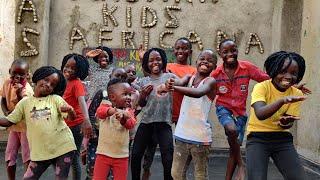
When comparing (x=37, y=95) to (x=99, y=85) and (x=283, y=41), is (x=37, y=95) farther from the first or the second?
(x=283, y=41)

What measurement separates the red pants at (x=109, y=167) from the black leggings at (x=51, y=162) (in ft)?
0.99

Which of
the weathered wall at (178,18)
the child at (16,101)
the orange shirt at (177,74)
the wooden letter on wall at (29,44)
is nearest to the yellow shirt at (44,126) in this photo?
the child at (16,101)

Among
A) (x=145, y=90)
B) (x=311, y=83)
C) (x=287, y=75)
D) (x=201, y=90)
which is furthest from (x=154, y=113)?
(x=311, y=83)

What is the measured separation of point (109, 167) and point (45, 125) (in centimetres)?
67

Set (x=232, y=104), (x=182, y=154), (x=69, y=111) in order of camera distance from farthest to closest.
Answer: (x=232, y=104) < (x=182, y=154) < (x=69, y=111)

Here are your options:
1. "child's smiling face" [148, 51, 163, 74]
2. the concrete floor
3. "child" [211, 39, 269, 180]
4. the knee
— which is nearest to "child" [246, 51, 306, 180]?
the knee

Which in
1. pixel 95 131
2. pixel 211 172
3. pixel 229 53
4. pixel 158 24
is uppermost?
pixel 158 24

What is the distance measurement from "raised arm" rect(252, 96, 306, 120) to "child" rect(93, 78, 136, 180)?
110cm

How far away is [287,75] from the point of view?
4.44 metres

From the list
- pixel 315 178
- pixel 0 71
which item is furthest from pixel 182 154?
pixel 0 71

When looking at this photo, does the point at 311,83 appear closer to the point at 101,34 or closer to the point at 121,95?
the point at 101,34

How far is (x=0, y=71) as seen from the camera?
8.88 metres

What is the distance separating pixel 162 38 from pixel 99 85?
3.02m

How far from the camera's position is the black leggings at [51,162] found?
4.87 m
